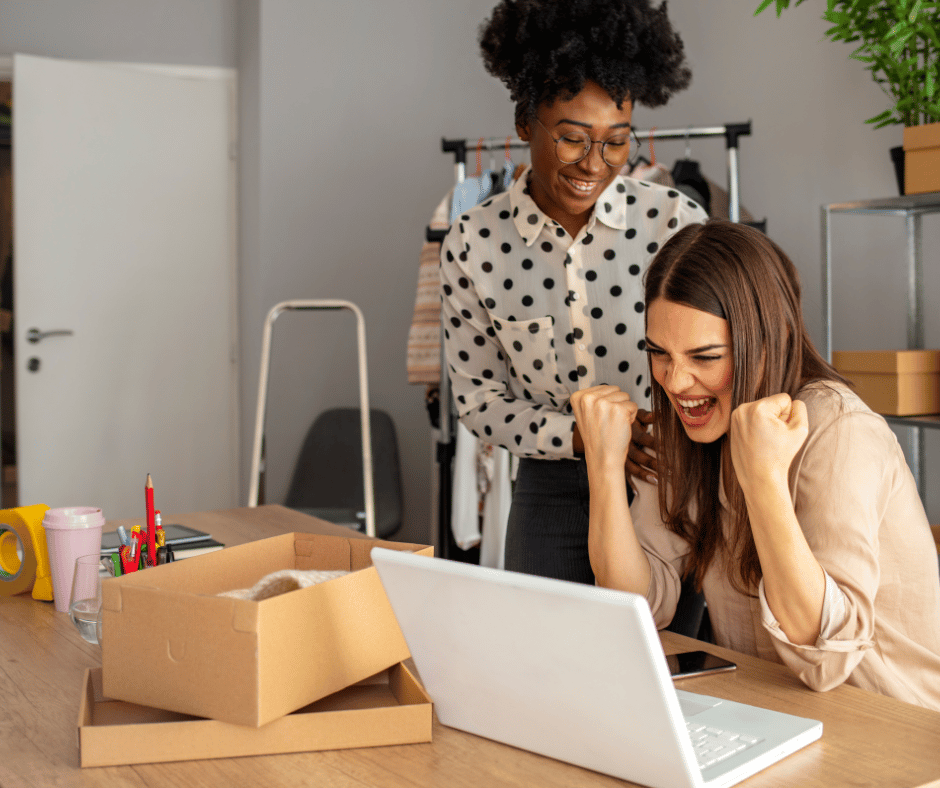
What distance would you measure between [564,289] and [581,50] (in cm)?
39

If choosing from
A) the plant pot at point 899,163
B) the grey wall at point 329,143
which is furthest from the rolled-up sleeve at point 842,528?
the grey wall at point 329,143

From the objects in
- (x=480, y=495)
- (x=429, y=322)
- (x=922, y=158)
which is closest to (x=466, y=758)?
(x=922, y=158)

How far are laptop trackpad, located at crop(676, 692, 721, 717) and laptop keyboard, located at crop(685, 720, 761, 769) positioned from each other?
3cm

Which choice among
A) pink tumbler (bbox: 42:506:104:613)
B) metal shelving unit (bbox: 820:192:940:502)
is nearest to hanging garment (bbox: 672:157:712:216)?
metal shelving unit (bbox: 820:192:940:502)

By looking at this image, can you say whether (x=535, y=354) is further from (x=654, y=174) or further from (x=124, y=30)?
(x=124, y=30)

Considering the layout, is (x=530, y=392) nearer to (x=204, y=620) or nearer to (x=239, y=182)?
(x=204, y=620)

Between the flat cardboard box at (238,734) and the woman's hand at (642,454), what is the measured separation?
567mm

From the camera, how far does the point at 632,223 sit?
161 centimetres

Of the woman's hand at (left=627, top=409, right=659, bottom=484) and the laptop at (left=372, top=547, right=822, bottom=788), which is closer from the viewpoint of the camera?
the laptop at (left=372, top=547, right=822, bottom=788)

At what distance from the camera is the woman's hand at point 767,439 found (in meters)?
0.92

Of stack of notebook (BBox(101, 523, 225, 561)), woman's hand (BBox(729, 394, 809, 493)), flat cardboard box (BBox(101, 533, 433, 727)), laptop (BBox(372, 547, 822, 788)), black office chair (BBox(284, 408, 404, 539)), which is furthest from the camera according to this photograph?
black office chair (BBox(284, 408, 404, 539))

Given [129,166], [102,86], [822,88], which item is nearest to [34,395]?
[129,166]

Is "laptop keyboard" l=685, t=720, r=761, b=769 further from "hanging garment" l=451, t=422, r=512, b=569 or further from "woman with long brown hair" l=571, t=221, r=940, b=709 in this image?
"hanging garment" l=451, t=422, r=512, b=569

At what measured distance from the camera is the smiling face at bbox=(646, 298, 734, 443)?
1126mm
